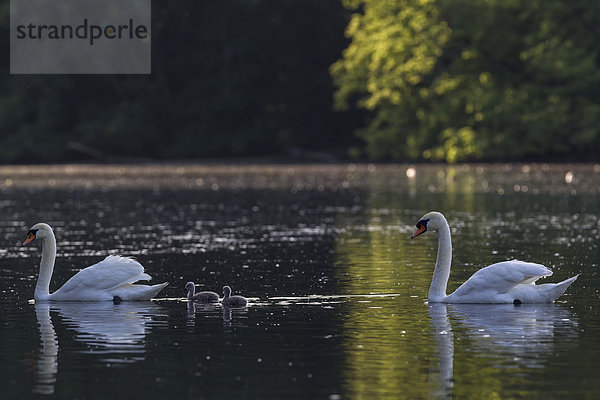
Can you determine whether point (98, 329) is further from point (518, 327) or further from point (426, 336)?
point (518, 327)

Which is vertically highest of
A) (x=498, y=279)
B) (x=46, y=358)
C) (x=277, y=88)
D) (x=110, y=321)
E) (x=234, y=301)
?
(x=277, y=88)

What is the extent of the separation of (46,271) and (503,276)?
609 centimetres

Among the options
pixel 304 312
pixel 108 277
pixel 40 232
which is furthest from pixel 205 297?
pixel 40 232

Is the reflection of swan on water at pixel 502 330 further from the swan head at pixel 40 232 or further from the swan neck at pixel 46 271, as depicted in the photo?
the swan head at pixel 40 232

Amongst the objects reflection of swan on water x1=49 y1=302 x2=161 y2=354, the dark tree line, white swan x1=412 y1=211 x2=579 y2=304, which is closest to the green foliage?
the dark tree line

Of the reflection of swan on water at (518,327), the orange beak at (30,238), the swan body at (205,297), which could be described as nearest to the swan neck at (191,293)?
the swan body at (205,297)

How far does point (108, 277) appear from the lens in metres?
19.5

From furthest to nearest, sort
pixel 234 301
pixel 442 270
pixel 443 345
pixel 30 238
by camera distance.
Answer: pixel 30 238 → pixel 442 270 → pixel 234 301 → pixel 443 345

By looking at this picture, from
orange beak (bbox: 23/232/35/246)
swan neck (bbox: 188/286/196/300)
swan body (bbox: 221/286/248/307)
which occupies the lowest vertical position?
swan body (bbox: 221/286/248/307)

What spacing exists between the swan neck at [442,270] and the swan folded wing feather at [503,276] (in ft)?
1.21

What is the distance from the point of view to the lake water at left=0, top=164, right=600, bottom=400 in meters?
13.2

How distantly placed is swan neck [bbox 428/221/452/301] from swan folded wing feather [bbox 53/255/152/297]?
12.2 ft

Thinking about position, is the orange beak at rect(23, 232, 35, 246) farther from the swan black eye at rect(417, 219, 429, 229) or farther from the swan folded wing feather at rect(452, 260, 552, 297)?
the swan folded wing feather at rect(452, 260, 552, 297)

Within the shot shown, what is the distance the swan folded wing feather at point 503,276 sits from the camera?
18369 mm
